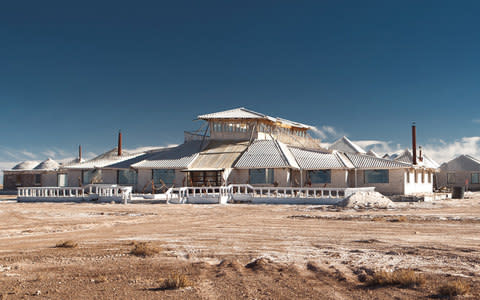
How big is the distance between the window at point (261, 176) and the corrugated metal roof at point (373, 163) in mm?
7376

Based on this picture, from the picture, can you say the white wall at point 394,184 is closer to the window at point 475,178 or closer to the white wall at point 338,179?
the white wall at point 338,179

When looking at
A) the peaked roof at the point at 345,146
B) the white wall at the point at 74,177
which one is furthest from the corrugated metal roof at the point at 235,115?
the peaked roof at the point at 345,146

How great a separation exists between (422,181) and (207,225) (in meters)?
31.2

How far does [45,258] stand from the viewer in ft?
33.6

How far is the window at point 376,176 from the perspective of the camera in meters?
36.8

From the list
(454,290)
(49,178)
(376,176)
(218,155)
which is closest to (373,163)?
(376,176)

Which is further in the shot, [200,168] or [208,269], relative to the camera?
[200,168]

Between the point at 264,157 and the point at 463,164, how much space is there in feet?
111

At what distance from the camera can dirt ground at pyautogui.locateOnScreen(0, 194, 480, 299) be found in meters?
7.42

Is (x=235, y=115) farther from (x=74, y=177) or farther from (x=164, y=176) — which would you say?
(x=74, y=177)

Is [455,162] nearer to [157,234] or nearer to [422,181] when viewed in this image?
[422,181]

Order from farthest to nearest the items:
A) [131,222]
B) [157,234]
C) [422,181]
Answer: [422,181]
[131,222]
[157,234]

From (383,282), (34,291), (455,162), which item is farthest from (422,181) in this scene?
(34,291)

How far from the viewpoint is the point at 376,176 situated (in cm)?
3725
